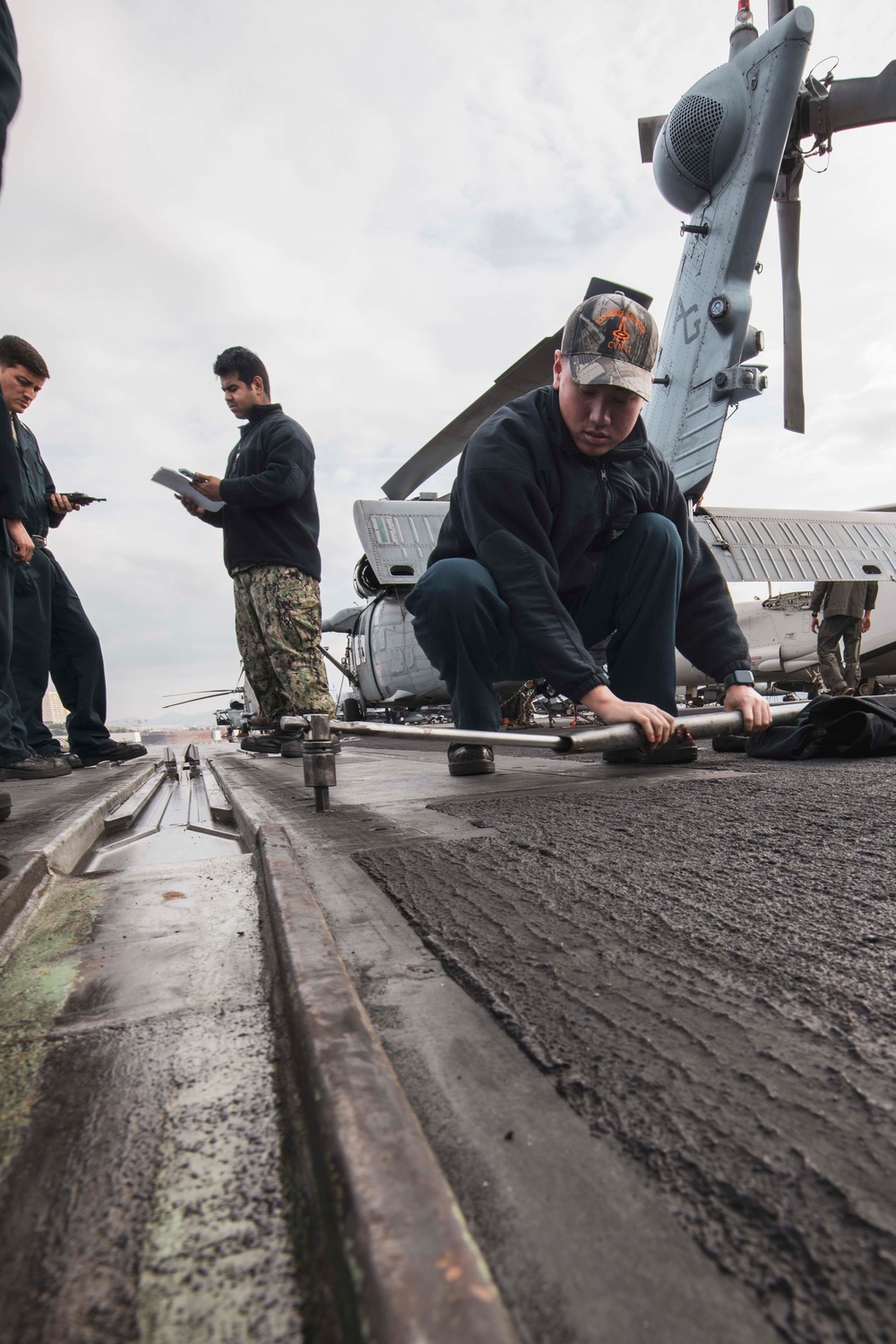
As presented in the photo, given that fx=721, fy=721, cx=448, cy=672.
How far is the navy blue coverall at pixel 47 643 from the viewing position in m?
3.14

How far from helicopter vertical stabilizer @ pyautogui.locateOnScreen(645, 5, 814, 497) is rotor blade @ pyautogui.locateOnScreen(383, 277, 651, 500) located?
1181mm

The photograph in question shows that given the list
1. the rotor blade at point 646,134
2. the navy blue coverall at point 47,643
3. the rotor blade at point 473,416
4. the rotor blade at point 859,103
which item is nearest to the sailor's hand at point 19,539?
the navy blue coverall at point 47,643

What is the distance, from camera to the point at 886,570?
5.15m

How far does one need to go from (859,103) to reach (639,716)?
7788 mm

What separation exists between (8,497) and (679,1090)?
194cm

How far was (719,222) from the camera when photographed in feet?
19.9

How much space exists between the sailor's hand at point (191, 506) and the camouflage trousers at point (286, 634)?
312 millimetres

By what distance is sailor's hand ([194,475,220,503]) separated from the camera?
3.02 m

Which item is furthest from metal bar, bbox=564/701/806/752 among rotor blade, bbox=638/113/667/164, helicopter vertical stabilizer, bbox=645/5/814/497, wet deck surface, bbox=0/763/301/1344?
rotor blade, bbox=638/113/667/164

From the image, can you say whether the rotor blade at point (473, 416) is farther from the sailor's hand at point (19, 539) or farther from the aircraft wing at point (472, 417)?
the sailor's hand at point (19, 539)

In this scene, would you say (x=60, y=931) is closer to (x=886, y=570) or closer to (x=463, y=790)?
(x=463, y=790)

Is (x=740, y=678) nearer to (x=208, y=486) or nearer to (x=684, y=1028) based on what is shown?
(x=684, y=1028)

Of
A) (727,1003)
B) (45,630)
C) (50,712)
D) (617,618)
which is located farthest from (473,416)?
(50,712)

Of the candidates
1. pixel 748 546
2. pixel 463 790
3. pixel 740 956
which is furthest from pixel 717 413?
pixel 740 956
